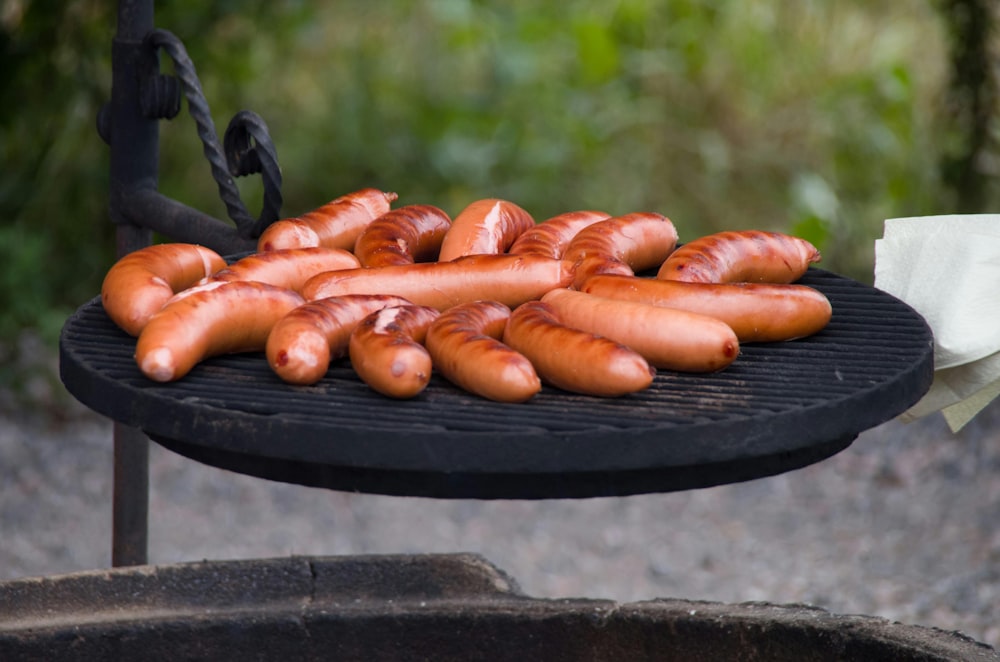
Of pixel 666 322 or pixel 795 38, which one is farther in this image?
pixel 795 38

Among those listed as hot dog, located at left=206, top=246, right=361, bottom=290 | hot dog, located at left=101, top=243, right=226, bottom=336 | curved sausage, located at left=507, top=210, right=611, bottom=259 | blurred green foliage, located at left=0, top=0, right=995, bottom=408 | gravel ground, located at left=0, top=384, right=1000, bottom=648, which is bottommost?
gravel ground, located at left=0, top=384, right=1000, bottom=648

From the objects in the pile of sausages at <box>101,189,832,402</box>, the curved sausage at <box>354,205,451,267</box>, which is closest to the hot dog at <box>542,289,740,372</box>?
the pile of sausages at <box>101,189,832,402</box>

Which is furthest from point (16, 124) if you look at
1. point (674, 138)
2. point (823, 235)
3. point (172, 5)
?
point (823, 235)

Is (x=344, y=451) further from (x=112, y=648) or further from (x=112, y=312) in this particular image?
(x=112, y=648)

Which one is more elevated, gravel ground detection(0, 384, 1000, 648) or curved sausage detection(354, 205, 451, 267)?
curved sausage detection(354, 205, 451, 267)

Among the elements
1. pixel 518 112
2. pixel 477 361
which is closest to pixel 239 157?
pixel 477 361

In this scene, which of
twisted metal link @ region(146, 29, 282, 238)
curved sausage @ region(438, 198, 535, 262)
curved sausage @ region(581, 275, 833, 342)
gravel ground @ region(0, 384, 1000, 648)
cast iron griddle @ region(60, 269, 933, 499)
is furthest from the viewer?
gravel ground @ region(0, 384, 1000, 648)

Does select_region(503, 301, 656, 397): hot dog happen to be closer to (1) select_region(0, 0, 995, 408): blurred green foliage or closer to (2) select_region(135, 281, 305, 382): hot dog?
(2) select_region(135, 281, 305, 382): hot dog

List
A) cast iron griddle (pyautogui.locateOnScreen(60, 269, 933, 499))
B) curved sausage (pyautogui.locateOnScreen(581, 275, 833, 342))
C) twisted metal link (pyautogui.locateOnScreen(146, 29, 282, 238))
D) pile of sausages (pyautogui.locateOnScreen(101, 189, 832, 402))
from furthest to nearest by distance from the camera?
twisted metal link (pyautogui.locateOnScreen(146, 29, 282, 238))
curved sausage (pyautogui.locateOnScreen(581, 275, 833, 342))
pile of sausages (pyautogui.locateOnScreen(101, 189, 832, 402))
cast iron griddle (pyautogui.locateOnScreen(60, 269, 933, 499))
